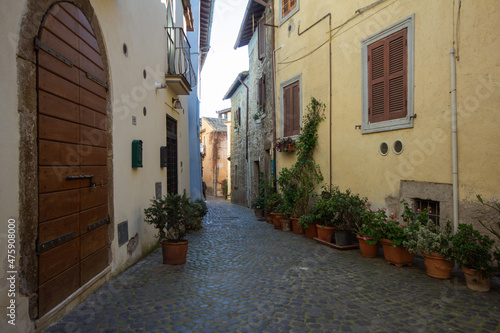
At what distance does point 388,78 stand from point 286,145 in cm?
389

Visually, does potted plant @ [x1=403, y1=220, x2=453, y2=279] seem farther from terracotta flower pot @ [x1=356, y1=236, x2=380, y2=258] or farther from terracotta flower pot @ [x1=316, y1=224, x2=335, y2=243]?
terracotta flower pot @ [x1=316, y1=224, x2=335, y2=243]

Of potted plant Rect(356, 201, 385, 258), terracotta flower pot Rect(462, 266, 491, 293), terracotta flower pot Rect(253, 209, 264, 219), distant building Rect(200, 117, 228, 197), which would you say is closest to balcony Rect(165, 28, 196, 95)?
potted plant Rect(356, 201, 385, 258)

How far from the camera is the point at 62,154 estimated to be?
125 inches

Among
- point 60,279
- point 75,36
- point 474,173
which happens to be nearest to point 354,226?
point 474,173

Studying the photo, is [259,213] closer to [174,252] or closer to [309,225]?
[309,225]

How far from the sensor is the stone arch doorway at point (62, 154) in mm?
2682

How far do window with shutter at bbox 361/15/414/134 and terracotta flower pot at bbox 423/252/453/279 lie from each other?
7.47 ft

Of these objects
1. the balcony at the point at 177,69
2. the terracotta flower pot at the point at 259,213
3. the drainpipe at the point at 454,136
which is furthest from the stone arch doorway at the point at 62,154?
the terracotta flower pot at the point at 259,213

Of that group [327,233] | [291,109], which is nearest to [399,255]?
[327,233]

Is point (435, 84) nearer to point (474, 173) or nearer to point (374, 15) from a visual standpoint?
point (474, 173)

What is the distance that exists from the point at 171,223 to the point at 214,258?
111cm

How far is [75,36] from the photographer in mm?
3508

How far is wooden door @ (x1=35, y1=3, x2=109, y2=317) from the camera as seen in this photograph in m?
2.90

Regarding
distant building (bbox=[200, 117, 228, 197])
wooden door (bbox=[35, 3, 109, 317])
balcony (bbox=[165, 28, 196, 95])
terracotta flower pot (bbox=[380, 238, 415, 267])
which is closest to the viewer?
wooden door (bbox=[35, 3, 109, 317])
